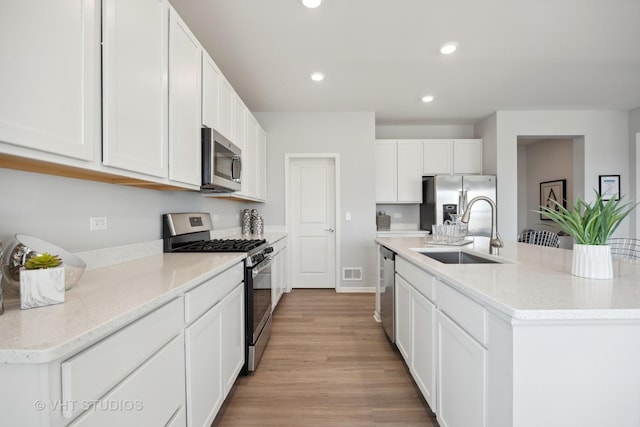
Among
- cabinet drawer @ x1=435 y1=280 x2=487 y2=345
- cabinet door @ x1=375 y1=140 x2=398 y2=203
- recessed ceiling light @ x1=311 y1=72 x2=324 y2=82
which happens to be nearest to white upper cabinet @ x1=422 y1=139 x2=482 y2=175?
cabinet door @ x1=375 y1=140 x2=398 y2=203

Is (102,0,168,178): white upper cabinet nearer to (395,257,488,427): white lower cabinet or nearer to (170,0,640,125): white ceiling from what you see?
(170,0,640,125): white ceiling

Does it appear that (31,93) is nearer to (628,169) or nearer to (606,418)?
(606,418)

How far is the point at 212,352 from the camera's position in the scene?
1.50 metres

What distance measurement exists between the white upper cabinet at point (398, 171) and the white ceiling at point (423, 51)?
679 millimetres

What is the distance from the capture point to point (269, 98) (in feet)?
13.0

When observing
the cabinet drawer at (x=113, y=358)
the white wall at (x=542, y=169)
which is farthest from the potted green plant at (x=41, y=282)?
the white wall at (x=542, y=169)

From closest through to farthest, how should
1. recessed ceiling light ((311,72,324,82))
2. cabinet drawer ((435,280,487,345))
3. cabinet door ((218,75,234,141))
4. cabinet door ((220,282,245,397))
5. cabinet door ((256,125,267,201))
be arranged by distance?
cabinet drawer ((435,280,487,345))
cabinet door ((220,282,245,397))
cabinet door ((218,75,234,141))
recessed ceiling light ((311,72,324,82))
cabinet door ((256,125,267,201))

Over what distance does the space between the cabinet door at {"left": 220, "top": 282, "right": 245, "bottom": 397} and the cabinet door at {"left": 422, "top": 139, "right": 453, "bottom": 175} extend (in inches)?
152

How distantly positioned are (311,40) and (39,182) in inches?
89.1

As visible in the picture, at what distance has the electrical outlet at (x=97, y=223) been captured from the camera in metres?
1.50

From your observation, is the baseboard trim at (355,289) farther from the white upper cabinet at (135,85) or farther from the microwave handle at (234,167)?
the white upper cabinet at (135,85)

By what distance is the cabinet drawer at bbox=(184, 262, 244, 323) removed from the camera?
126 centimetres

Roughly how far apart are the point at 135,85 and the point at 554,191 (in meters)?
7.01

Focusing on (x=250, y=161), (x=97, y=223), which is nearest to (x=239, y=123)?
(x=250, y=161)
